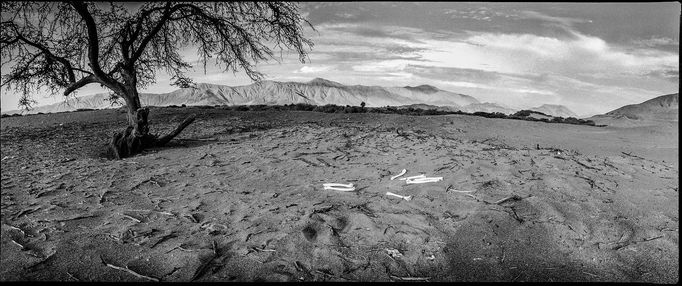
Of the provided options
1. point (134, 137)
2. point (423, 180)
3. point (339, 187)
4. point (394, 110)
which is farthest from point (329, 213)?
point (394, 110)

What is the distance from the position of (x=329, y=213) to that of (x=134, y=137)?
3.36 m

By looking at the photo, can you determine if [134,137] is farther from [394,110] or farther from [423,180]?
[394,110]

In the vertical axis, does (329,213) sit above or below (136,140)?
below

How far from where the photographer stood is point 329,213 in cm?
353

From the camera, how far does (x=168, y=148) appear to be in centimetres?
578

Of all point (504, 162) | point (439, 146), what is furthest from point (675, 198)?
point (439, 146)

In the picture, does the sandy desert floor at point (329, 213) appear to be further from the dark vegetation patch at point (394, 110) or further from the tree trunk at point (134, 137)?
the dark vegetation patch at point (394, 110)

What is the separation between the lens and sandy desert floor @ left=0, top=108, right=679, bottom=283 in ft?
9.11

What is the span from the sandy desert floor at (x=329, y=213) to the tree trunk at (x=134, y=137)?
0.24 metres

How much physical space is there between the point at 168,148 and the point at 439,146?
12.5ft

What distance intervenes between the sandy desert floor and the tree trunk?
0.24 meters

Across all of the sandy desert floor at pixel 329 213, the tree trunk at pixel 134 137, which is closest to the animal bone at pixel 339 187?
the sandy desert floor at pixel 329 213

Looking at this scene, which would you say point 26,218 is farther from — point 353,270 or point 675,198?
point 675,198

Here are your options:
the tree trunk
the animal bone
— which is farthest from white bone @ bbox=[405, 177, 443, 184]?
the tree trunk
